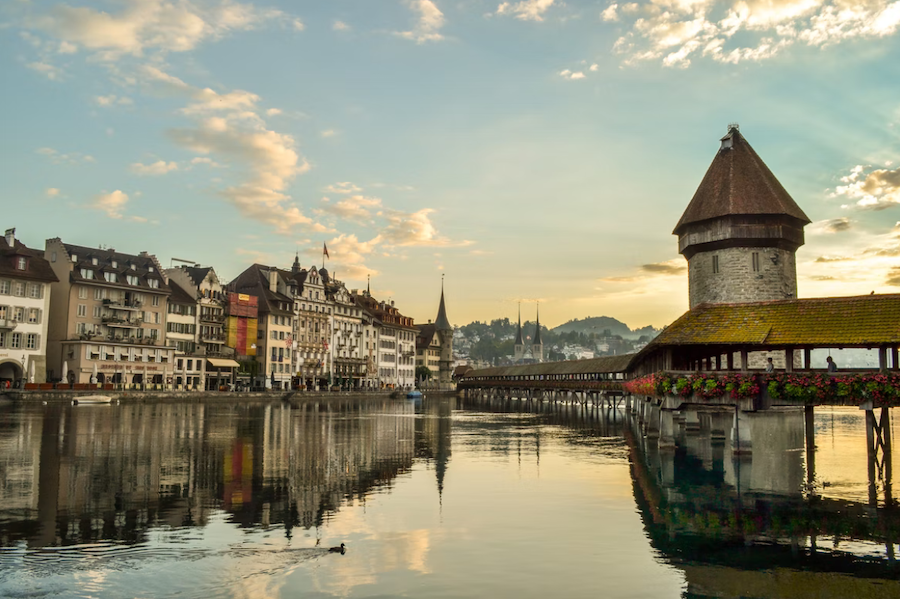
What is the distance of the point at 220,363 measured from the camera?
104875 mm

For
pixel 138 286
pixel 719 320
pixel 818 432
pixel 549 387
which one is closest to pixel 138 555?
pixel 719 320

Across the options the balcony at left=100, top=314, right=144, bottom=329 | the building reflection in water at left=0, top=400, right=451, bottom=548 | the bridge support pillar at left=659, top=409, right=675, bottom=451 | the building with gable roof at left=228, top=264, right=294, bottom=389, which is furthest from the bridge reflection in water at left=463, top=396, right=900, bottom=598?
the building with gable roof at left=228, top=264, right=294, bottom=389

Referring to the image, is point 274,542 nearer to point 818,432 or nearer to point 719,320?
point 719,320

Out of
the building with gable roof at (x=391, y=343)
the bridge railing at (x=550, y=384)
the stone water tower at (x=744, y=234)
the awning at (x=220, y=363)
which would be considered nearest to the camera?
the stone water tower at (x=744, y=234)

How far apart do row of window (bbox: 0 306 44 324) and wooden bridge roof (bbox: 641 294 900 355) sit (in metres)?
70.6

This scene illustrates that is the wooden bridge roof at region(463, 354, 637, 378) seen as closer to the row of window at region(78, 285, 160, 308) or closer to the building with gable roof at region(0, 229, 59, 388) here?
the row of window at region(78, 285, 160, 308)

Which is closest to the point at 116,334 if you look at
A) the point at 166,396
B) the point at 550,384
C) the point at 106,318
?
the point at 106,318

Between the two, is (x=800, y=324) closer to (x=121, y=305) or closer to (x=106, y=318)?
(x=106, y=318)

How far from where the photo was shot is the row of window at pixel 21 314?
7819 cm

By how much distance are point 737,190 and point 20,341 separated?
7019cm

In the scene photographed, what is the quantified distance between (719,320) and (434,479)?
14.3 meters

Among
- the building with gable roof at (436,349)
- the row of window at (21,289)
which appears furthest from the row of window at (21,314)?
the building with gable roof at (436,349)

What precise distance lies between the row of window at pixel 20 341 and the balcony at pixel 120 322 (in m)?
10.5

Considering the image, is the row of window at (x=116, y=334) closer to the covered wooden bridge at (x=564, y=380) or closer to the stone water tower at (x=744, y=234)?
the covered wooden bridge at (x=564, y=380)
